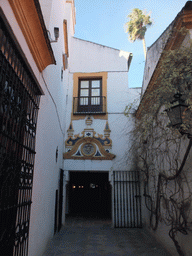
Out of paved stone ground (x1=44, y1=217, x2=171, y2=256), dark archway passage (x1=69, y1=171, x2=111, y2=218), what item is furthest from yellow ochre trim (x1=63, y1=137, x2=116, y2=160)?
dark archway passage (x1=69, y1=171, x2=111, y2=218)

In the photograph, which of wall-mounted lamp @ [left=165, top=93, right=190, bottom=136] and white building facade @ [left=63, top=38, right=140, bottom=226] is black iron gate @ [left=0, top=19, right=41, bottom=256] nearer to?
wall-mounted lamp @ [left=165, top=93, right=190, bottom=136]

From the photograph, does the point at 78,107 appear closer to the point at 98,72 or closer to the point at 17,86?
the point at 98,72

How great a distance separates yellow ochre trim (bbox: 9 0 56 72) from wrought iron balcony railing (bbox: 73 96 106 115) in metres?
4.35

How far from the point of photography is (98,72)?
26.4 feet

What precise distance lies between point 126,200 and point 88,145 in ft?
7.68

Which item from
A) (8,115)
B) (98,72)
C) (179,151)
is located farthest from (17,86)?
(98,72)

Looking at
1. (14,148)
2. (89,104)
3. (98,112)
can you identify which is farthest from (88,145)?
(14,148)

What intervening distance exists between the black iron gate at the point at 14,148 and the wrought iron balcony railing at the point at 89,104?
4.68 metres

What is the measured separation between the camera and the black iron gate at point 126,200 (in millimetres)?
6500

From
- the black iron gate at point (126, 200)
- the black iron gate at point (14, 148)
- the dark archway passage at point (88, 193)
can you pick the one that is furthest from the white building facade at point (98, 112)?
the black iron gate at point (14, 148)

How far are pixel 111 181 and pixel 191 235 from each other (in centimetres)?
395

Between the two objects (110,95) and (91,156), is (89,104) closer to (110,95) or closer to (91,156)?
(110,95)

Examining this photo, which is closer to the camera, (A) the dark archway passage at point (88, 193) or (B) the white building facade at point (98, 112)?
(B) the white building facade at point (98, 112)

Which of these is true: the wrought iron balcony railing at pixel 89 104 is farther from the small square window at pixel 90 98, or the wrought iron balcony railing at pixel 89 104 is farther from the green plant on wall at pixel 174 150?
the green plant on wall at pixel 174 150
